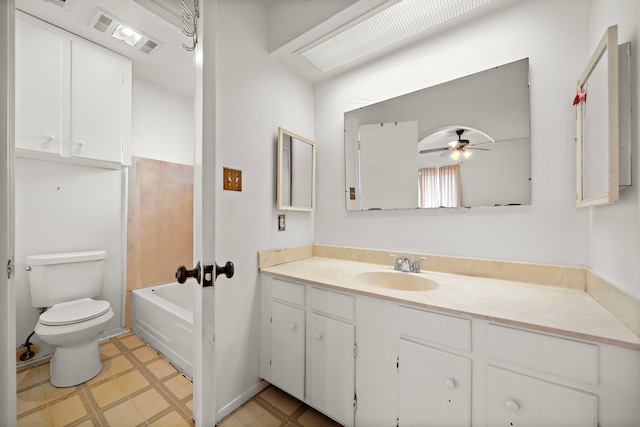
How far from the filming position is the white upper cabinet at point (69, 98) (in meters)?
1.62

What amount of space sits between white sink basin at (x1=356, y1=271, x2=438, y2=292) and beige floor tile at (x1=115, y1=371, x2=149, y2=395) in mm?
1616

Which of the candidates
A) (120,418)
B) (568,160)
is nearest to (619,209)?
(568,160)

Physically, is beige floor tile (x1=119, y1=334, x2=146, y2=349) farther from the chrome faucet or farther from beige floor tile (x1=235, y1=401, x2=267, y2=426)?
the chrome faucet

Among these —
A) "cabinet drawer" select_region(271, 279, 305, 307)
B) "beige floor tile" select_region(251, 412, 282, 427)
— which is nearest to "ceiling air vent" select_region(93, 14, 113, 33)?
"cabinet drawer" select_region(271, 279, 305, 307)

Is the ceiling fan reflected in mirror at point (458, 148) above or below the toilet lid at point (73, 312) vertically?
above

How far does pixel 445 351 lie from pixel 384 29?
175cm

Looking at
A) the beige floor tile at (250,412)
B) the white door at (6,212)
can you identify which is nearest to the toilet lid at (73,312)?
the white door at (6,212)

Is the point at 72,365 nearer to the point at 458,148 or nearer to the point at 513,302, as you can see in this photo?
the point at 513,302

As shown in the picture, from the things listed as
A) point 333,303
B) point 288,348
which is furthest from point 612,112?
point 288,348

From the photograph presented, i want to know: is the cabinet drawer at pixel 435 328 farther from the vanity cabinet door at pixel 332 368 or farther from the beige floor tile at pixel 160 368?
the beige floor tile at pixel 160 368

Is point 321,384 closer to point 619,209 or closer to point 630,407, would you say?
point 630,407

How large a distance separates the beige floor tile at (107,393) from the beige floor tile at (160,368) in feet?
0.67

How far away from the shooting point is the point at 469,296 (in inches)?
42.0

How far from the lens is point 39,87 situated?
1.67 meters
